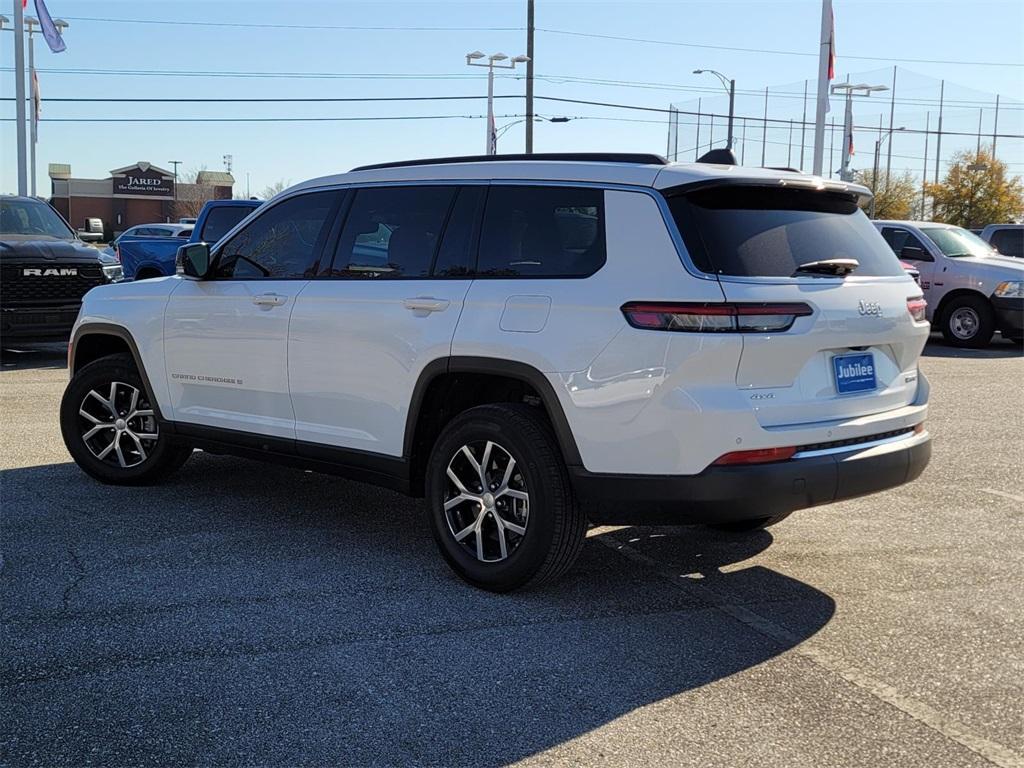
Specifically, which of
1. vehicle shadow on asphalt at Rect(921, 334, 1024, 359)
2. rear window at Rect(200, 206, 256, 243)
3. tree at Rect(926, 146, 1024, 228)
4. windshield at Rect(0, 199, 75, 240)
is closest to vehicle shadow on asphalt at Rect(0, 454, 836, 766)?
windshield at Rect(0, 199, 75, 240)

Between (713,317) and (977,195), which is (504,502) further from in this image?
(977,195)

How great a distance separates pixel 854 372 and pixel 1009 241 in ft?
56.7

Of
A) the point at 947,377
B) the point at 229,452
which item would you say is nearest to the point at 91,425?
the point at 229,452

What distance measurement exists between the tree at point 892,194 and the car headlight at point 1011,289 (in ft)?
152

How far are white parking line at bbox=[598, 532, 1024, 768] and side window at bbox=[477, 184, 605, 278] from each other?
1.55 m

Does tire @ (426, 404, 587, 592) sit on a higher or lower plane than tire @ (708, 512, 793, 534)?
higher

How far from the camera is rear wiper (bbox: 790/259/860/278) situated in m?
4.44

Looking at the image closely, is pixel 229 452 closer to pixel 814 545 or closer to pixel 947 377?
pixel 814 545

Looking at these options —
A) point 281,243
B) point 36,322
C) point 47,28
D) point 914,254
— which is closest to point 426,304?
point 281,243

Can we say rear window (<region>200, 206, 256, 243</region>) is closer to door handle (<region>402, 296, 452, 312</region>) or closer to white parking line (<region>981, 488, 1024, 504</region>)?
door handle (<region>402, 296, 452, 312</region>)

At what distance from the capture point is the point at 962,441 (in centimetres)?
861

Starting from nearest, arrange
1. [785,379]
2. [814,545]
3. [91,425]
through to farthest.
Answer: [785,379], [814,545], [91,425]

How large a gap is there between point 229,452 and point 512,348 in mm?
2264

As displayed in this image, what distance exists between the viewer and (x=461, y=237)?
5066 millimetres
